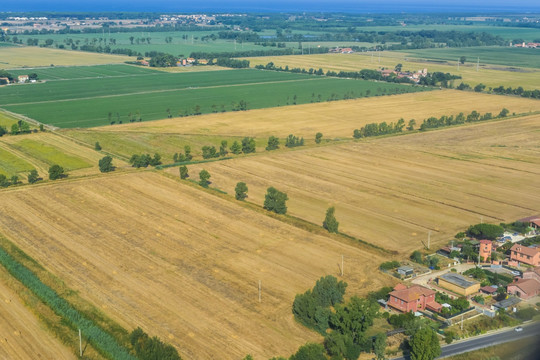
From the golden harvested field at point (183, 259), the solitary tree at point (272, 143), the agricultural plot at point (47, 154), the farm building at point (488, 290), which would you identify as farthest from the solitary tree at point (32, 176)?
the farm building at point (488, 290)

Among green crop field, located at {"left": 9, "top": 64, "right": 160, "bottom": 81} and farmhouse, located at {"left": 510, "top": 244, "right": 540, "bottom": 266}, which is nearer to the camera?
farmhouse, located at {"left": 510, "top": 244, "right": 540, "bottom": 266}

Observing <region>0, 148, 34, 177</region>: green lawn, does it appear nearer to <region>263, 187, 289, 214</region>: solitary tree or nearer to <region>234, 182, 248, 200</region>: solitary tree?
<region>234, 182, 248, 200</region>: solitary tree

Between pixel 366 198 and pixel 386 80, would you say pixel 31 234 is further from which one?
pixel 386 80

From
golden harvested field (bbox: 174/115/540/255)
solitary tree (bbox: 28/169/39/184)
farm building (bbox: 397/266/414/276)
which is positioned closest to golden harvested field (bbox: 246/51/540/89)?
golden harvested field (bbox: 174/115/540/255)

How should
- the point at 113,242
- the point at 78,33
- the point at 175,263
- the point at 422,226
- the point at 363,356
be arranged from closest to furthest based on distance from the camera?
the point at 363,356 → the point at 175,263 → the point at 113,242 → the point at 422,226 → the point at 78,33

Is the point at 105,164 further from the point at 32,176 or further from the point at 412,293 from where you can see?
the point at 412,293

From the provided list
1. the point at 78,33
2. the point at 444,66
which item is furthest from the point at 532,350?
the point at 78,33
